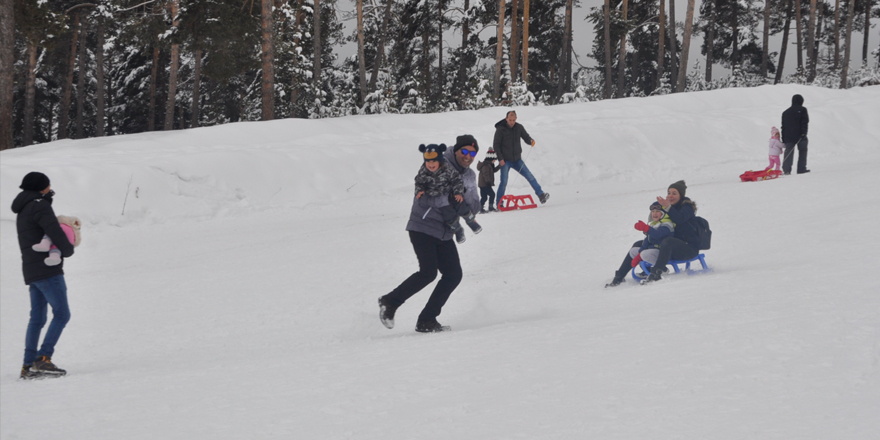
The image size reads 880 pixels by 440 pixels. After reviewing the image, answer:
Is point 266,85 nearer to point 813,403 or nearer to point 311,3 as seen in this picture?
point 311,3

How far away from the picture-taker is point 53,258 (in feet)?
17.8

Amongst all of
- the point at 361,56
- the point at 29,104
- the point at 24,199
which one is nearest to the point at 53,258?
the point at 24,199

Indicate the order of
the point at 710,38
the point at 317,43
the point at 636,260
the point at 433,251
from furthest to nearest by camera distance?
the point at 710,38 → the point at 317,43 → the point at 636,260 → the point at 433,251

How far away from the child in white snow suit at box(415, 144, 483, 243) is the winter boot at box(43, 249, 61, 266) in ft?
9.68

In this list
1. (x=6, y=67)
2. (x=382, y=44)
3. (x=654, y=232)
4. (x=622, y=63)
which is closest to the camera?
(x=654, y=232)

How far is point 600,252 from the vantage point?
8.73 m

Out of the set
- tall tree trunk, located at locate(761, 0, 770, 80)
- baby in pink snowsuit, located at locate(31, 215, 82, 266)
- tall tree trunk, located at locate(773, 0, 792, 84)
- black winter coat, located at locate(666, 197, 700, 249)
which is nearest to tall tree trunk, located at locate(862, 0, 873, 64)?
tall tree trunk, located at locate(773, 0, 792, 84)

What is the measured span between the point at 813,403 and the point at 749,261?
4.29 metres

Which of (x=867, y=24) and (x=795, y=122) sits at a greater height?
(x=867, y=24)

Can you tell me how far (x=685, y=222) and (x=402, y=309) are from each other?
3.08m

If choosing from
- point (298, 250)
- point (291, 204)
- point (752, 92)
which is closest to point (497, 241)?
point (298, 250)

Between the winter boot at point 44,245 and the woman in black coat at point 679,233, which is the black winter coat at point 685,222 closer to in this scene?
the woman in black coat at point 679,233

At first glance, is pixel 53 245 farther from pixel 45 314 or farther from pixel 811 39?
pixel 811 39

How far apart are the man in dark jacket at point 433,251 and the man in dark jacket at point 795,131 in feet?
33.1
